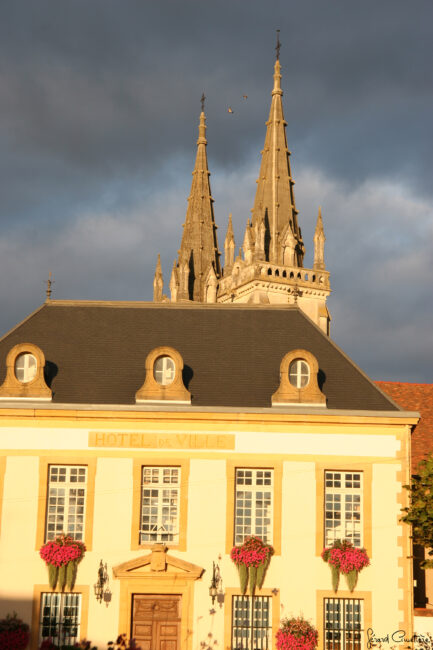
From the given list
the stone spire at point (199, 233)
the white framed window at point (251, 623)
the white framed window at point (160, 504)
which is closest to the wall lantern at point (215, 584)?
the white framed window at point (251, 623)

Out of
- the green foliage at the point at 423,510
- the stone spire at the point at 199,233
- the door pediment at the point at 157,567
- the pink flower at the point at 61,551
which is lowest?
the door pediment at the point at 157,567

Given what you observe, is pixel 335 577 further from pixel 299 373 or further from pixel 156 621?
pixel 299 373

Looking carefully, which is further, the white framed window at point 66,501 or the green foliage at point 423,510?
the white framed window at point 66,501

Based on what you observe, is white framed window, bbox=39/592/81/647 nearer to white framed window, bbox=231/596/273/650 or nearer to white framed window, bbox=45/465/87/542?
white framed window, bbox=45/465/87/542

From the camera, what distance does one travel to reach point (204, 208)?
11144 cm

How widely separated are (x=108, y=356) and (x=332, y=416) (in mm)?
7820

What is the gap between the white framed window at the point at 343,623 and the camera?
30.6m

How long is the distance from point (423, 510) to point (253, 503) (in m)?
5.20

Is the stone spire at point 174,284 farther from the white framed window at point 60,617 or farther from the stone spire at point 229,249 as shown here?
the white framed window at point 60,617

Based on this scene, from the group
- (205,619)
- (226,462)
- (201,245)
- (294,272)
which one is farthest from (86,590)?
(201,245)

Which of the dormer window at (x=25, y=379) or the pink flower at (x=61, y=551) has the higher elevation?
the dormer window at (x=25, y=379)

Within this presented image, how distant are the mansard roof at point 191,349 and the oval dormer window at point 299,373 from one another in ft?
2.50

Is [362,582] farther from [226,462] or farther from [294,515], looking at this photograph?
[226,462]

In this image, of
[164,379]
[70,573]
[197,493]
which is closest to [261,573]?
[197,493]
